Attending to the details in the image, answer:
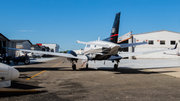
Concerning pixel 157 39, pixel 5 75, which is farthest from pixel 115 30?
pixel 157 39

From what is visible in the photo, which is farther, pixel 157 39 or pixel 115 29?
pixel 157 39

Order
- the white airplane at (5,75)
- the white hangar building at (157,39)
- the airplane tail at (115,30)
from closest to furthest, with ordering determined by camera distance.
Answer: the white airplane at (5,75), the airplane tail at (115,30), the white hangar building at (157,39)

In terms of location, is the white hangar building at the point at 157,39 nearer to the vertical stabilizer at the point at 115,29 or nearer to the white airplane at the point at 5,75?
the vertical stabilizer at the point at 115,29

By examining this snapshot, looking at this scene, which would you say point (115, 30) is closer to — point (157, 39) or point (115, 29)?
point (115, 29)

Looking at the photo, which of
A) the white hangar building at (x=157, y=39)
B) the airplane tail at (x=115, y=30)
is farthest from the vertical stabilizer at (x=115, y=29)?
the white hangar building at (x=157, y=39)

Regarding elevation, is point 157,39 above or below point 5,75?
above

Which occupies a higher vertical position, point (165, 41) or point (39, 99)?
point (165, 41)

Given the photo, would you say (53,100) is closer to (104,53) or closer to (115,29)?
(104,53)

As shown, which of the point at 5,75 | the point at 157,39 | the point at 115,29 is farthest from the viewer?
the point at 157,39

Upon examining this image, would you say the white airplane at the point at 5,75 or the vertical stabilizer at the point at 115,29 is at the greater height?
the vertical stabilizer at the point at 115,29

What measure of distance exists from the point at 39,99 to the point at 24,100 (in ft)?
1.59

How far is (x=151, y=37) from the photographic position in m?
52.2

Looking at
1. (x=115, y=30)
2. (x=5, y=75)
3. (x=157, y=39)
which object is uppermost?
(x=157, y=39)

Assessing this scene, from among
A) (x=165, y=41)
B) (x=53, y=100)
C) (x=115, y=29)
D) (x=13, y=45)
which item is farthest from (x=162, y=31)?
(x=53, y=100)
